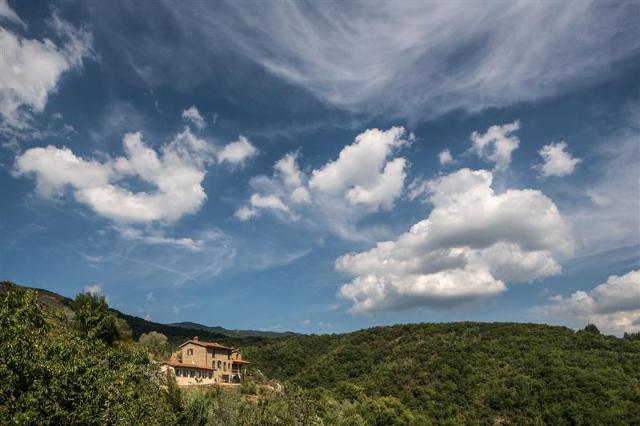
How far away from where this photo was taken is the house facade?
85.0m

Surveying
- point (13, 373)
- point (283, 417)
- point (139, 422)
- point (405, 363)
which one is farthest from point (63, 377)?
point (405, 363)

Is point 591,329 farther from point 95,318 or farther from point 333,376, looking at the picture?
point 95,318

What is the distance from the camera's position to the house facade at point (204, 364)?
85025 millimetres

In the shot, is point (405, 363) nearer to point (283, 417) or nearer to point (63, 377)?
point (283, 417)

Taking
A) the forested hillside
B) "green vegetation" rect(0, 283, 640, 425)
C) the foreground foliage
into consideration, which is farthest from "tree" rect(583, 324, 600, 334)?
the foreground foliage

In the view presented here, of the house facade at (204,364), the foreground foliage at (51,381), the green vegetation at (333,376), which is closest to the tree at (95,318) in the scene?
the green vegetation at (333,376)

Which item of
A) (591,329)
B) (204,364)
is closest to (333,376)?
(204,364)

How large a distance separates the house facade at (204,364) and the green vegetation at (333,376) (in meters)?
4.09

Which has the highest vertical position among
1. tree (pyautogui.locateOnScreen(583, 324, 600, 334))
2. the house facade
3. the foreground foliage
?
tree (pyautogui.locateOnScreen(583, 324, 600, 334))

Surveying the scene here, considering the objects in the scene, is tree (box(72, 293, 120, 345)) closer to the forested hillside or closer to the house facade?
the house facade

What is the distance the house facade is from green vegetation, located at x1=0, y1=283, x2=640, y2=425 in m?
4.09

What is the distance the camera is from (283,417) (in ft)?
177

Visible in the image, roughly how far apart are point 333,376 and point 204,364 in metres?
61.9

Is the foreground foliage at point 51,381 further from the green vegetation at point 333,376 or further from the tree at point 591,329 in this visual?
the tree at point 591,329
